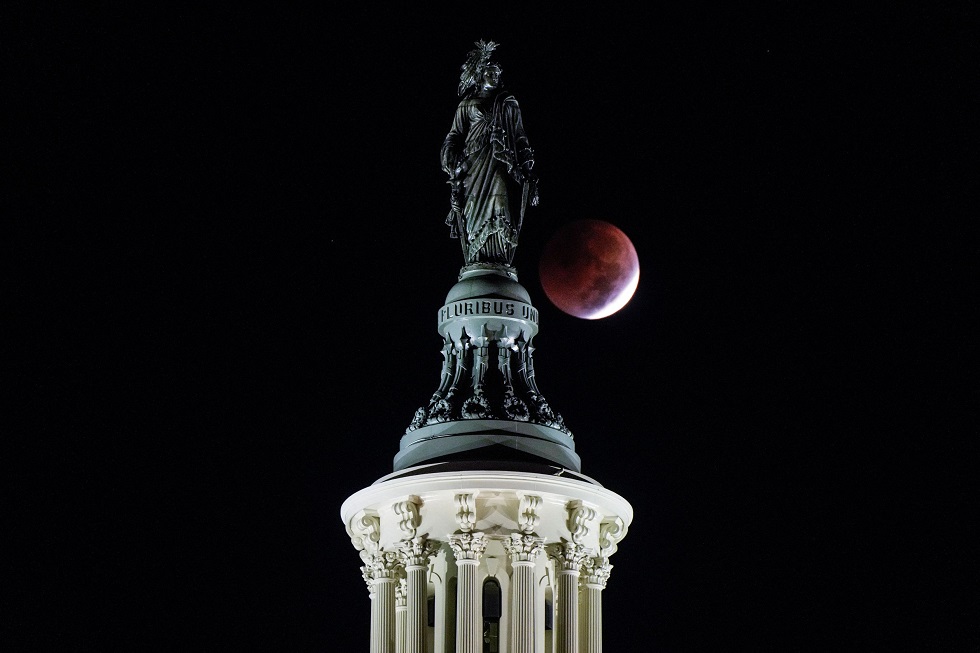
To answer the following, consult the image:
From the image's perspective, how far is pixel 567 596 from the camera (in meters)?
49.0

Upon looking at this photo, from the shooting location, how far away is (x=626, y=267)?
60.2 meters

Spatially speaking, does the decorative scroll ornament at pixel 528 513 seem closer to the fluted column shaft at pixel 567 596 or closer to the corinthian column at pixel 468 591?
the corinthian column at pixel 468 591

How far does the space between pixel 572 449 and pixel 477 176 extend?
6811mm

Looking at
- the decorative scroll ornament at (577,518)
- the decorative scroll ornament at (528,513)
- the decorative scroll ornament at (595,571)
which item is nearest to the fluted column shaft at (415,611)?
the decorative scroll ornament at (528,513)

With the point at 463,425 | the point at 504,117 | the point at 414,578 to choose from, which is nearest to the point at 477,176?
the point at 504,117

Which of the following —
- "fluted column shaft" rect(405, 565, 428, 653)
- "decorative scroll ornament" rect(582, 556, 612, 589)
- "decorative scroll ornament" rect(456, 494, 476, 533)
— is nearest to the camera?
"decorative scroll ornament" rect(456, 494, 476, 533)

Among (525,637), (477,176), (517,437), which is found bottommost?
(525,637)

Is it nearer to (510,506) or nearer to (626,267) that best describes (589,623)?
(510,506)

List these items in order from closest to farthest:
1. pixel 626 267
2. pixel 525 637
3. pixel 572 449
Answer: pixel 525 637
pixel 572 449
pixel 626 267

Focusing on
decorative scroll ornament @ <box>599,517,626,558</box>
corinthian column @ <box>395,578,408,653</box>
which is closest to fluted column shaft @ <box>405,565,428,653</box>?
corinthian column @ <box>395,578,408,653</box>

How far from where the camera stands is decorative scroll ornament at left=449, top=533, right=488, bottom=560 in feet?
158

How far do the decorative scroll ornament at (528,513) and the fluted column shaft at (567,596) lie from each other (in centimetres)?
102

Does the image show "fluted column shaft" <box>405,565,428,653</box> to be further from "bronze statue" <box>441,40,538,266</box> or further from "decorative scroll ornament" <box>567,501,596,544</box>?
"bronze statue" <box>441,40,538,266</box>

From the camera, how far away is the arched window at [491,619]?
48.4 metres
